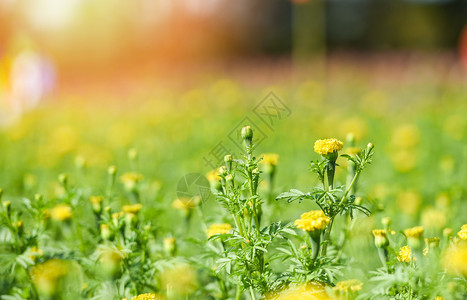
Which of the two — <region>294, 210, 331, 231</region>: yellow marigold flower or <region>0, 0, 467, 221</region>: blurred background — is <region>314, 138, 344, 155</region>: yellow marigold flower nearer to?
<region>294, 210, 331, 231</region>: yellow marigold flower

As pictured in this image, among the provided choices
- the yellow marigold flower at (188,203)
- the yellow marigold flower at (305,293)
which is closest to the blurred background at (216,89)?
the yellow marigold flower at (188,203)

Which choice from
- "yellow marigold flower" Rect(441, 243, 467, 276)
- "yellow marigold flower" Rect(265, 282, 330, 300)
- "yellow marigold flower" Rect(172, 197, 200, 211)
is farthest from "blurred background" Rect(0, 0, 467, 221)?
"yellow marigold flower" Rect(441, 243, 467, 276)

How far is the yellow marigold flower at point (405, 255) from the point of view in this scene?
3.34 feet

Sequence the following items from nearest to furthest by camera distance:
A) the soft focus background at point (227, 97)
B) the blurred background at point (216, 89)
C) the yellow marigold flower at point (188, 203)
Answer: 1. the yellow marigold flower at point (188, 203)
2. the soft focus background at point (227, 97)
3. the blurred background at point (216, 89)

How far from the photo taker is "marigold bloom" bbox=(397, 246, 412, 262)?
1.02 m

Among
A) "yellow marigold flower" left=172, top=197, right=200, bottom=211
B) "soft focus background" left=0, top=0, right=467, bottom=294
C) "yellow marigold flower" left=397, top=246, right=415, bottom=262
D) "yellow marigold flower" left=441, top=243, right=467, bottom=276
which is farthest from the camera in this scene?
"soft focus background" left=0, top=0, right=467, bottom=294

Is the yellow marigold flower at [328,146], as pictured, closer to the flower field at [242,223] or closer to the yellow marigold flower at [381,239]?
the flower field at [242,223]

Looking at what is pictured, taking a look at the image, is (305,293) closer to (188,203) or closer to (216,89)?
(188,203)

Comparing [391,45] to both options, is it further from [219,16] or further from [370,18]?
[219,16]

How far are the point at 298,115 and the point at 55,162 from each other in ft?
8.72

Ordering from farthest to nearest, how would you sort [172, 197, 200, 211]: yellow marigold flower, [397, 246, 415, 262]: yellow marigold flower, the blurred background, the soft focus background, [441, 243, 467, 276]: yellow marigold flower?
the blurred background, the soft focus background, [172, 197, 200, 211]: yellow marigold flower, [397, 246, 415, 262]: yellow marigold flower, [441, 243, 467, 276]: yellow marigold flower

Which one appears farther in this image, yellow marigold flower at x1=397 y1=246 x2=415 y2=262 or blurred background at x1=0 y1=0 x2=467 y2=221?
blurred background at x1=0 y1=0 x2=467 y2=221

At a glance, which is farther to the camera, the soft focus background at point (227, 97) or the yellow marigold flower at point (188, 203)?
the soft focus background at point (227, 97)

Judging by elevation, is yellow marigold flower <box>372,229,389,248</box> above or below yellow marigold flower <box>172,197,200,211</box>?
above
